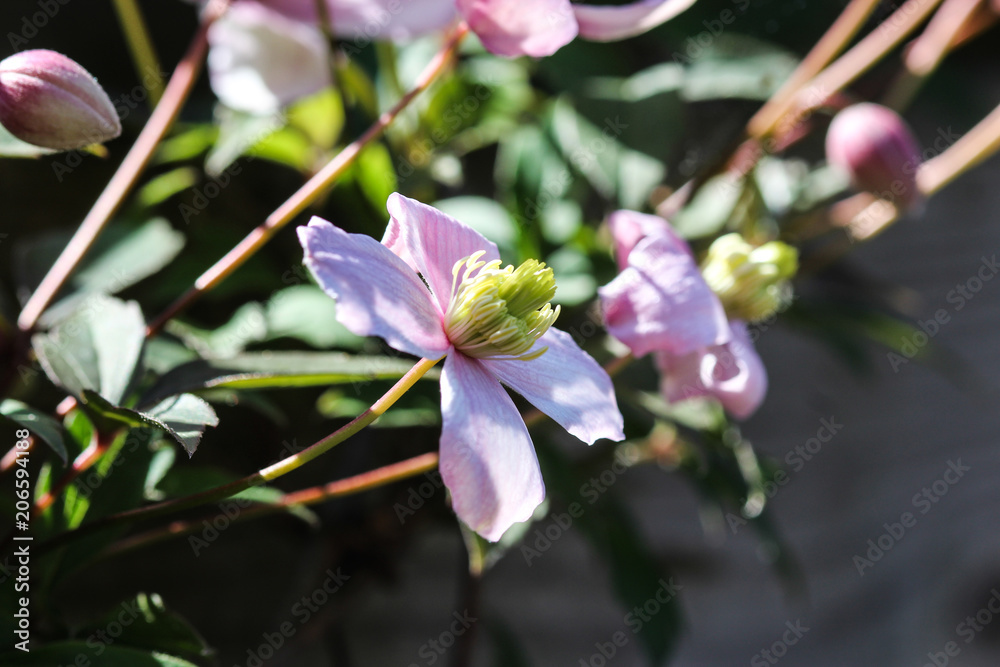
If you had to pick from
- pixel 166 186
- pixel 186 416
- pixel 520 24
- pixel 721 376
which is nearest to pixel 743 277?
pixel 721 376

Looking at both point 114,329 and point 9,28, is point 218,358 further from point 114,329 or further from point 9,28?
point 9,28

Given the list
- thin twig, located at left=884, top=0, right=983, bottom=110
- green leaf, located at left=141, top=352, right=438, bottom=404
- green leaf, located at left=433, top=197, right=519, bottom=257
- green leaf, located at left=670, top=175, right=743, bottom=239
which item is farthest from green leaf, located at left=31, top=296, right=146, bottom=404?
thin twig, located at left=884, top=0, right=983, bottom=110

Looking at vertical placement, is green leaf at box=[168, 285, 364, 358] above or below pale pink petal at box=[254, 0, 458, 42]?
below

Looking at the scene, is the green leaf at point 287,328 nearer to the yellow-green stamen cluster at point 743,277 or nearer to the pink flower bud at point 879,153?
the yellow-green stamen cluster at point 743,277

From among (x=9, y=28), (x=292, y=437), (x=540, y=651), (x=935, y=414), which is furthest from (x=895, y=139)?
(x=935, y=414)

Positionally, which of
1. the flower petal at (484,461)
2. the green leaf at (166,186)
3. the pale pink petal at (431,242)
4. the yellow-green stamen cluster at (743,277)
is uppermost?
the pale pink petal at (431,242)

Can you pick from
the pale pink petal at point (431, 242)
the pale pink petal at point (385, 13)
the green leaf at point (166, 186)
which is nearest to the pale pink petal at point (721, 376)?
the pale pink petal at point (431, 242)

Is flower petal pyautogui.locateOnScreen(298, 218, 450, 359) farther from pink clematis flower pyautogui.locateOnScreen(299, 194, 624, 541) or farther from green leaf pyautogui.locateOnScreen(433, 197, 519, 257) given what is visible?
green leaf pyautogui.locateOnScreen(433, 197, 519, 257)

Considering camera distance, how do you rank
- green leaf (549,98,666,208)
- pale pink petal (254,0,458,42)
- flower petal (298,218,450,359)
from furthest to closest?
green leaf (549,98,666,208) < pale pink petal (254,0,458,42) < flower petal (298,218,450,359)
